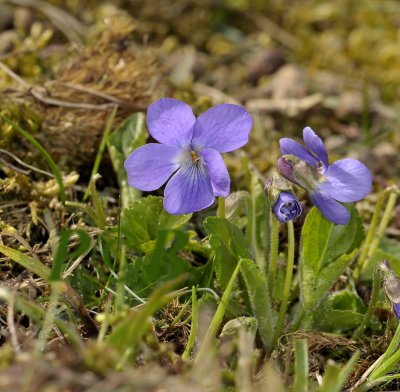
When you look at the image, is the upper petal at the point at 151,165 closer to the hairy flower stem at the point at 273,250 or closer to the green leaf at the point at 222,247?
the green leaf at the point at 222,247

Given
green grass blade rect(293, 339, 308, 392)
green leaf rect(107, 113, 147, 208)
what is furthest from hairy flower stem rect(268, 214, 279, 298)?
green leaf rect(107, 113, 147, 208)

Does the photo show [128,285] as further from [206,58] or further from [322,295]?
[206,58]

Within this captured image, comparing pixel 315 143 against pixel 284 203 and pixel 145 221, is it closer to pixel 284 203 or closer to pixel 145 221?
pixel 284 203

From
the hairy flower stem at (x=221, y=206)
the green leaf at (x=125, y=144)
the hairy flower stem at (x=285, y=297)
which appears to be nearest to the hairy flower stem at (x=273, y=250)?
the hairy flower stem at (x=285, y=297)

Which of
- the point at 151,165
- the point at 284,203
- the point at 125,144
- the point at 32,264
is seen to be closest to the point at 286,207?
the point at 284,203

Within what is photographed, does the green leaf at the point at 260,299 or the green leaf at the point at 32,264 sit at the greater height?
the green leaf at the point at 32,264

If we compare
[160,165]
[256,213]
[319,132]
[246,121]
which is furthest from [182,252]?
[319,132]

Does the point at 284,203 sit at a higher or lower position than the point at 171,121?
lower
